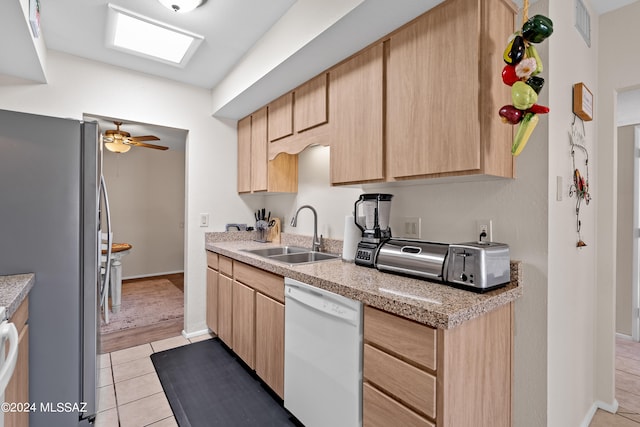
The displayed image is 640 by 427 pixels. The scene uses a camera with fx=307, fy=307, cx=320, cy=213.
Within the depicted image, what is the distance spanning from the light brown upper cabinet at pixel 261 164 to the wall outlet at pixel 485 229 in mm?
1716

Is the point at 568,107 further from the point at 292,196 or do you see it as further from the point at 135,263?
the point at 135,263

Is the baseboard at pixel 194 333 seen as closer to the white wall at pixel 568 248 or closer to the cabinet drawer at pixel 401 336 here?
the cabinet drawer at pixel 401 336

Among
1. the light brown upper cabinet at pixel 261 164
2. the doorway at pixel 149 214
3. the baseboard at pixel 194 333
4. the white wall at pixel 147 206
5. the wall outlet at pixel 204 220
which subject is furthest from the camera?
the white wall at pixel 147 206

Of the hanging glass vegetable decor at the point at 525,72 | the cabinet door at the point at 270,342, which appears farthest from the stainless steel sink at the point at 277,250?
the hanging glass vegetable decor at the point at 525,72

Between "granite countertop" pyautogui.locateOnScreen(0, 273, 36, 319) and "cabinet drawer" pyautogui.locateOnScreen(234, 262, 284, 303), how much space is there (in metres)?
1.15

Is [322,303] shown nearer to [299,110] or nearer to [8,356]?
[8,356]

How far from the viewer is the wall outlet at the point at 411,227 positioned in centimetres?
183

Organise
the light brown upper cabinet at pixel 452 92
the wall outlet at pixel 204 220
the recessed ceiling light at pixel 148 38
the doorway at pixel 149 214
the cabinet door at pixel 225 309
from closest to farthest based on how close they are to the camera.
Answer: the light brown upper cabinet at pixel 452 92 → the recessed ceiling light at pixel 148 38 → the cabinet door at pixel 225 309 → the wall outlet at pixel 204 220 → the doorway at pixel 149 214

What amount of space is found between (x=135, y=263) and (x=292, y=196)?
3793 mm

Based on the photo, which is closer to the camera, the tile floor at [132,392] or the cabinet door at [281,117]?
the tile floor at [132,392]

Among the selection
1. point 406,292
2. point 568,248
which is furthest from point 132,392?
point 568,248

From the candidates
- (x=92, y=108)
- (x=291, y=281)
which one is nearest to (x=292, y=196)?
(x=291, y=281)

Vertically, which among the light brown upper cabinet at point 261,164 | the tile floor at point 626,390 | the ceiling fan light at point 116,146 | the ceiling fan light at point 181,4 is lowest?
the tile floor at point 626,390

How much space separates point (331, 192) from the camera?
2.48 m
